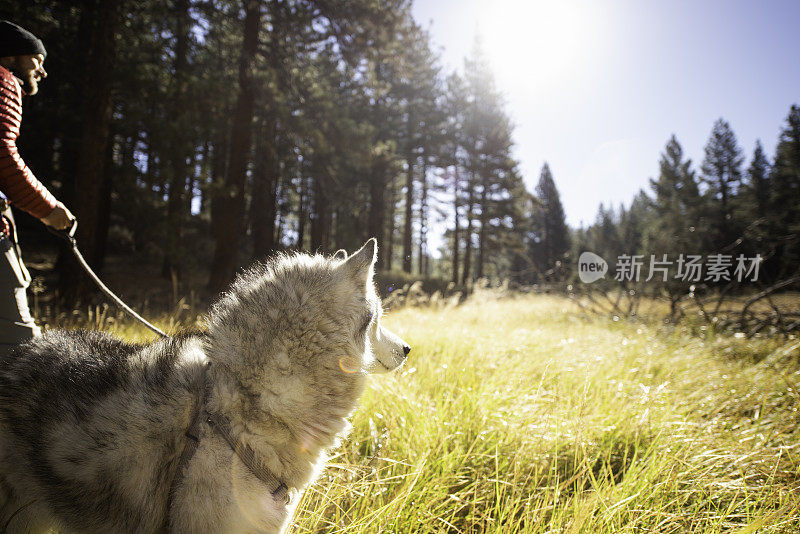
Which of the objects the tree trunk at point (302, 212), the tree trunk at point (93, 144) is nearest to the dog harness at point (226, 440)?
the tree trunk at point (93, 144)

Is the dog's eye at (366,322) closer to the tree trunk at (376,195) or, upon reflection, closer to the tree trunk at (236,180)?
the tree trunk at (236,180)

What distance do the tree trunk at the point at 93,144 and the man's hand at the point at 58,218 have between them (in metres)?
5.71

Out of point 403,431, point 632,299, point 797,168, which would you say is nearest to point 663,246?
point 632,299

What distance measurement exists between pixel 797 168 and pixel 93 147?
3962 cm

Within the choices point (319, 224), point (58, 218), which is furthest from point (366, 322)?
point (319, 224)

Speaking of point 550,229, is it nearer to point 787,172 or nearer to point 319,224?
point 787,172

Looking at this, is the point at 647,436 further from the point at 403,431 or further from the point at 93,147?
the point at 93,147

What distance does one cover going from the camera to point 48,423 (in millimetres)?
1318

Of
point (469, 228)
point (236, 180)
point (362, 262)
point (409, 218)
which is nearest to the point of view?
point (362, 262)

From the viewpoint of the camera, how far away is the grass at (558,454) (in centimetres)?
181

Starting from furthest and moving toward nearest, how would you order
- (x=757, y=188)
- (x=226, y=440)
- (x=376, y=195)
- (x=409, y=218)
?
(x=757, y=188) < (x=409, y=218) < (x=376, y=195) < (x=226, y=440)

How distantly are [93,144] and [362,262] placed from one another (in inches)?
323

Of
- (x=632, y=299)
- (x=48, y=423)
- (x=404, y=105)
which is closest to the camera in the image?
→ (x=48, y=423)

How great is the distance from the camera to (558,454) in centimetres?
240
